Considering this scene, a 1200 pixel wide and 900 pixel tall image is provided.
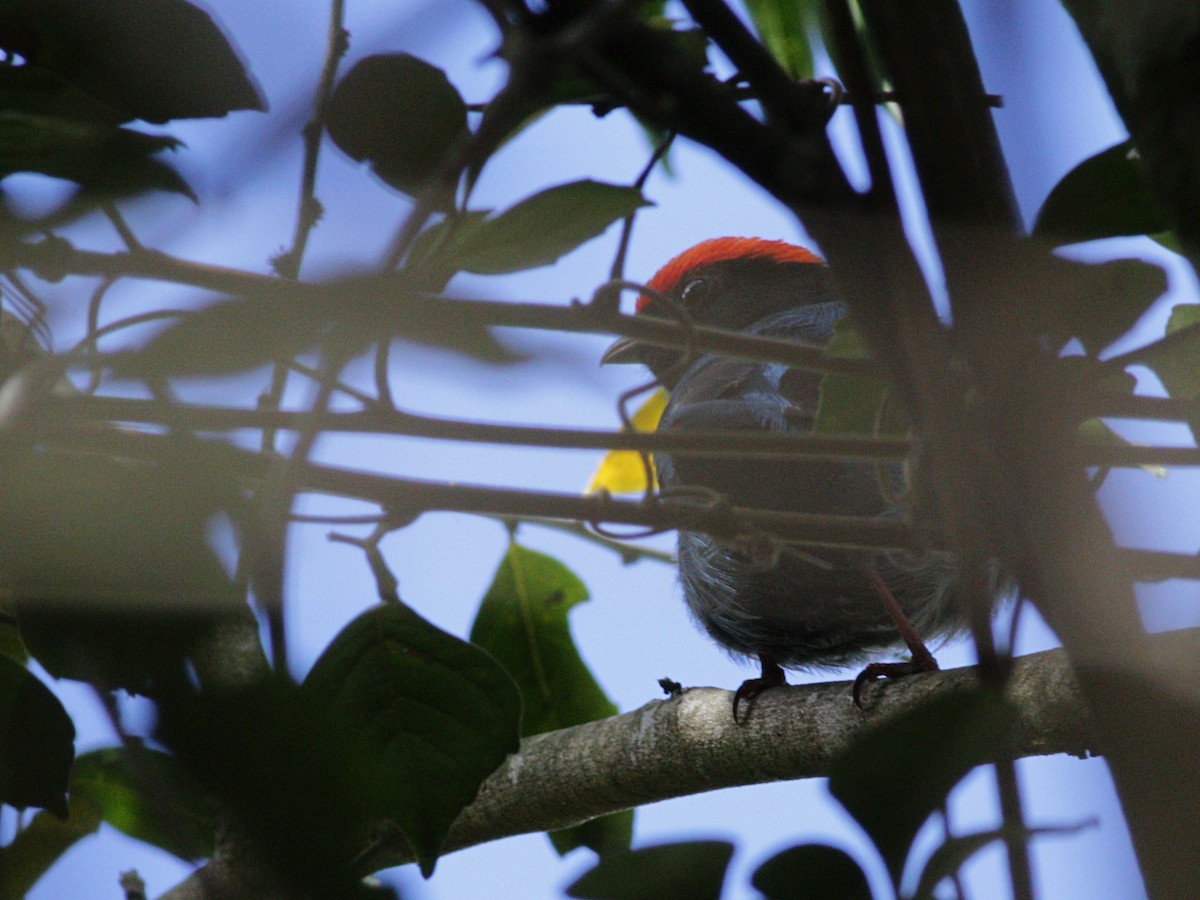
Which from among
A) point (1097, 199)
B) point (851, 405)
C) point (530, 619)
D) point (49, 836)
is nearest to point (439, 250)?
point (851, 405)

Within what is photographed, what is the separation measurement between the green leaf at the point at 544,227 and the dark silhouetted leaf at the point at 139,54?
0.86 ft

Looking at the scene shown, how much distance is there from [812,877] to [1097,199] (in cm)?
67

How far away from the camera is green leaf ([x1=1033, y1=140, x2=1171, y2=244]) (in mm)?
1070

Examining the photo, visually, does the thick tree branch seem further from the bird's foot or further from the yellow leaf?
the yellow leaf

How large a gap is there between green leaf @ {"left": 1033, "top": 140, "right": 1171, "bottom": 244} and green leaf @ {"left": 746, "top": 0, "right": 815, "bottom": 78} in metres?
1.06

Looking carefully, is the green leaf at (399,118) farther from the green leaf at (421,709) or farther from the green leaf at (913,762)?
the green leaf at (913,762)

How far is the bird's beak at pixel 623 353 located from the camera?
417 centimetres

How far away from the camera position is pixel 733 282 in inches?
172

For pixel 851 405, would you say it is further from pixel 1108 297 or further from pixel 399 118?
pixel 399 118

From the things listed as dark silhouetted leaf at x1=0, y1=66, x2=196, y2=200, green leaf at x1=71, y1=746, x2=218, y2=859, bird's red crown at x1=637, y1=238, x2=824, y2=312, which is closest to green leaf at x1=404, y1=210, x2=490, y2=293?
dark silhouetted leaf at x1=0, y1=66, x2=196, y2=200

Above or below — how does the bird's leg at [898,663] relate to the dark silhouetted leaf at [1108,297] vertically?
above

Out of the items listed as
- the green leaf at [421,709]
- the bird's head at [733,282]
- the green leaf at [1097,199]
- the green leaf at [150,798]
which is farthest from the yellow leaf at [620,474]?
the green leaf at [1097,199]

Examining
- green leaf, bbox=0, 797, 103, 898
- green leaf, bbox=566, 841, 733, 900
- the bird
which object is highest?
the bird

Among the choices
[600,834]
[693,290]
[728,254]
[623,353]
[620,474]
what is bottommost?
[600,834]
